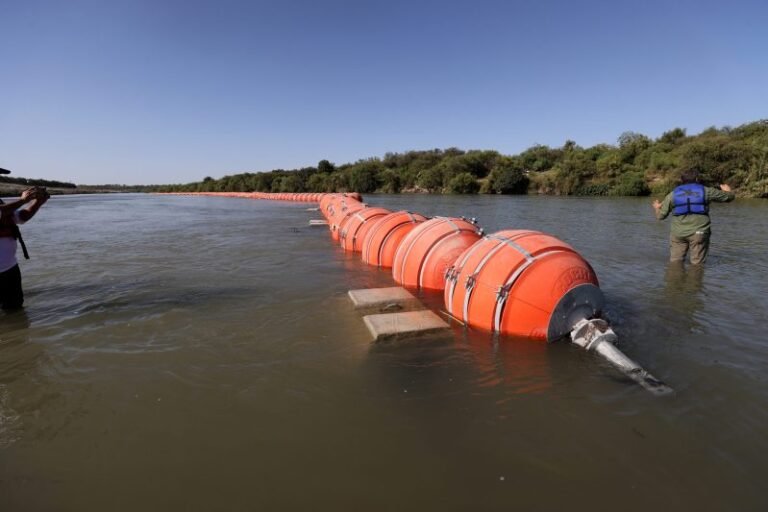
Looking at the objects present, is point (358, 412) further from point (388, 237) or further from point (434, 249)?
point (388, 237)

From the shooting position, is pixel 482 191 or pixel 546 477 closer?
pixel 546 477

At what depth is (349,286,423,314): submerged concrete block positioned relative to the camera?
6457mm

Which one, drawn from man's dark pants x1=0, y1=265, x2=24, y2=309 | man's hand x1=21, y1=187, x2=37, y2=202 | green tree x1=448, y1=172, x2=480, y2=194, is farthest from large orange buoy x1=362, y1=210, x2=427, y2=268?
green tree x1=448, y1=172, x2=480, y2=194

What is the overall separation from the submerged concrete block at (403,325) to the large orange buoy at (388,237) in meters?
4.09

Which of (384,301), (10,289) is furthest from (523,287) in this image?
(10,289)

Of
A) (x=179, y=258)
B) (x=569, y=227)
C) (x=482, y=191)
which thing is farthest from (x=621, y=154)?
(x=179, y=258)

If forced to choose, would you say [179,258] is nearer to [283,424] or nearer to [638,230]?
[283,424]

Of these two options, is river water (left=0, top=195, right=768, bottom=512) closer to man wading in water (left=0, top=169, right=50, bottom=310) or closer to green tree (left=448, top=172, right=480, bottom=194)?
man wading in water (left=0, top=169, right=50, bottom=310)

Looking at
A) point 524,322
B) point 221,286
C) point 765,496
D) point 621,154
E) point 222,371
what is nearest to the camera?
point 765,496

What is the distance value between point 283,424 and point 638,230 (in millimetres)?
17206

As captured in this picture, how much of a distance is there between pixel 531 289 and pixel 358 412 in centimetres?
257

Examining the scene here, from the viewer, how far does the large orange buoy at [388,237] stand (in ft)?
31.9

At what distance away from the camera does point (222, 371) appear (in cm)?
443

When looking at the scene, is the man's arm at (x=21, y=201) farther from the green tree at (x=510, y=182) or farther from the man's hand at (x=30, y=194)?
the green tree at (x=510, y=182)
